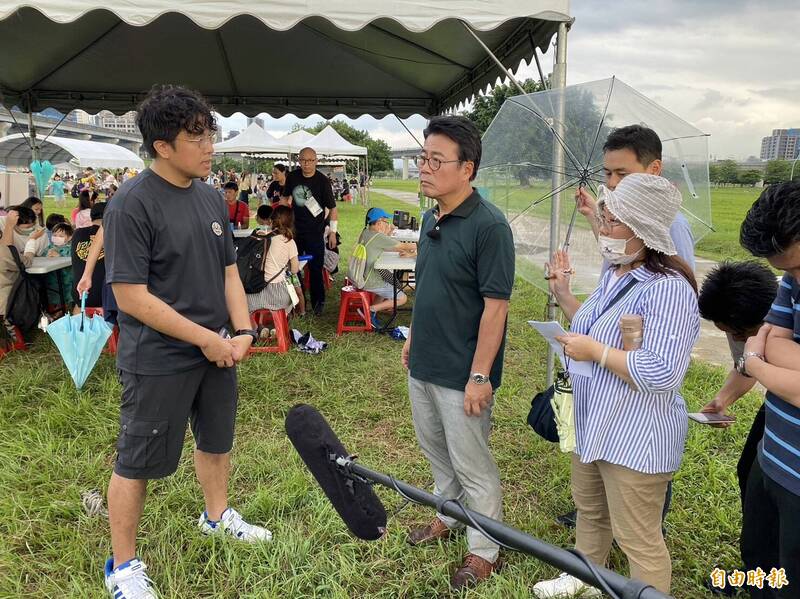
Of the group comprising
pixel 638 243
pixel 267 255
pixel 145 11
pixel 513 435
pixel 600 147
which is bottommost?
pixel 513 435

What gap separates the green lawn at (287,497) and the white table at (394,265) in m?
1.24

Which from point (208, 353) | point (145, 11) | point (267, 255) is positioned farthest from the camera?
point (267, 255)

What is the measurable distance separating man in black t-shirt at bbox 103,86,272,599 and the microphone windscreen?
96 cm

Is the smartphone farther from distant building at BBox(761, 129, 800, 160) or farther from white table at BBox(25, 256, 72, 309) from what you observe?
white table at BBox(25, 256, 72, 309)

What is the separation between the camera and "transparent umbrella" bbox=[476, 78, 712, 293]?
101 inches

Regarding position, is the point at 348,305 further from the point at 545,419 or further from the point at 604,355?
the point at 604,355

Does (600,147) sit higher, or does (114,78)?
(114,78)

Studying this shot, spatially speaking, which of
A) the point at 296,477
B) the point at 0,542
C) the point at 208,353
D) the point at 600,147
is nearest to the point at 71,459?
the point at 0,542

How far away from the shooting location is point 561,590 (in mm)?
2059

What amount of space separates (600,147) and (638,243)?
1435mm

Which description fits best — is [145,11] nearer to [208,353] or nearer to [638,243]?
[208,353]

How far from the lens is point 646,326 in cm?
150

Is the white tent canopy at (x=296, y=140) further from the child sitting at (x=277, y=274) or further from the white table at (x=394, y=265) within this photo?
the child sitting at (x=277, y=274)

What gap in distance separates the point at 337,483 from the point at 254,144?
1500cm
